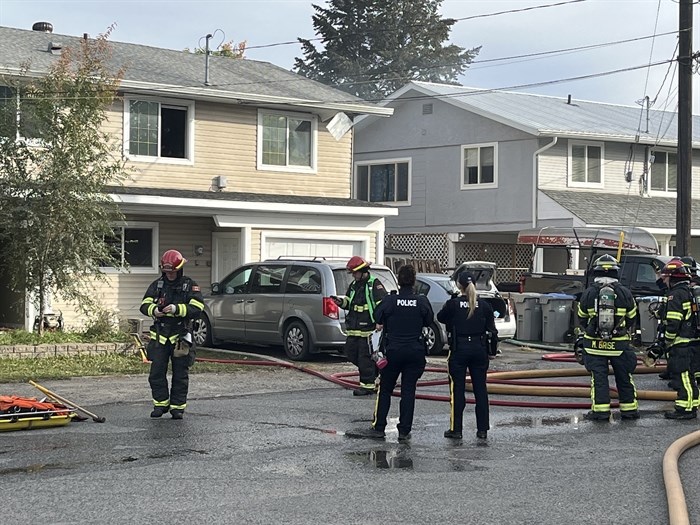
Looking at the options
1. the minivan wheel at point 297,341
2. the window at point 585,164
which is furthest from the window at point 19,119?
the window at point 585,164

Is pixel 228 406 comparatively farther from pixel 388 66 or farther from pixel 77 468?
pixel 388 66

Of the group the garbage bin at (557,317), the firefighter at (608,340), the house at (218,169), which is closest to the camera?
the firefighter at (608,340)

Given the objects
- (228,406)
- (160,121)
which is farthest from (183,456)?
(160,121)

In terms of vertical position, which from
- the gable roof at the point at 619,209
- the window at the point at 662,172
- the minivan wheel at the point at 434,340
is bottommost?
the minivan wheel at the point at 434,340

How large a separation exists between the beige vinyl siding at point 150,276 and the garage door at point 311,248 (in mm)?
1417

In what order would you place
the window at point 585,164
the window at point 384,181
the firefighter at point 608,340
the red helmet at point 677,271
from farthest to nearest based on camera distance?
the window at point 384,181 → the window at point 585,164 → the red helmet at point 677,271 → the firefighter at point 608,340

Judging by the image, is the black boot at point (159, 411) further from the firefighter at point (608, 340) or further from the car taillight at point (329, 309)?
the car taillight at point (329, 309)

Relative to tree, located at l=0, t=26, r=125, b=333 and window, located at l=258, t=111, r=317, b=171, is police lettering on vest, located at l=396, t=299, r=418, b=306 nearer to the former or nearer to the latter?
tree, located at l=0, t=26, r=125, b=333

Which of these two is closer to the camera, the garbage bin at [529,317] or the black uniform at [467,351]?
the black uniform at [467,351]

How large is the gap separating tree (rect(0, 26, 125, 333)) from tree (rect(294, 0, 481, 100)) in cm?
4186

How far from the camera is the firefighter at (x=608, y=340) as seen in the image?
1142cm

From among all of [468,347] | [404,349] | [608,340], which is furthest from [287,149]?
[404,349]

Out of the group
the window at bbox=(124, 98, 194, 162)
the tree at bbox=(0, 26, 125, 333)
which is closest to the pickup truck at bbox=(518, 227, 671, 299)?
the window at bbox=(124, 98, 194, 162)

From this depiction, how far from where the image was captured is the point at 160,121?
2219cm
